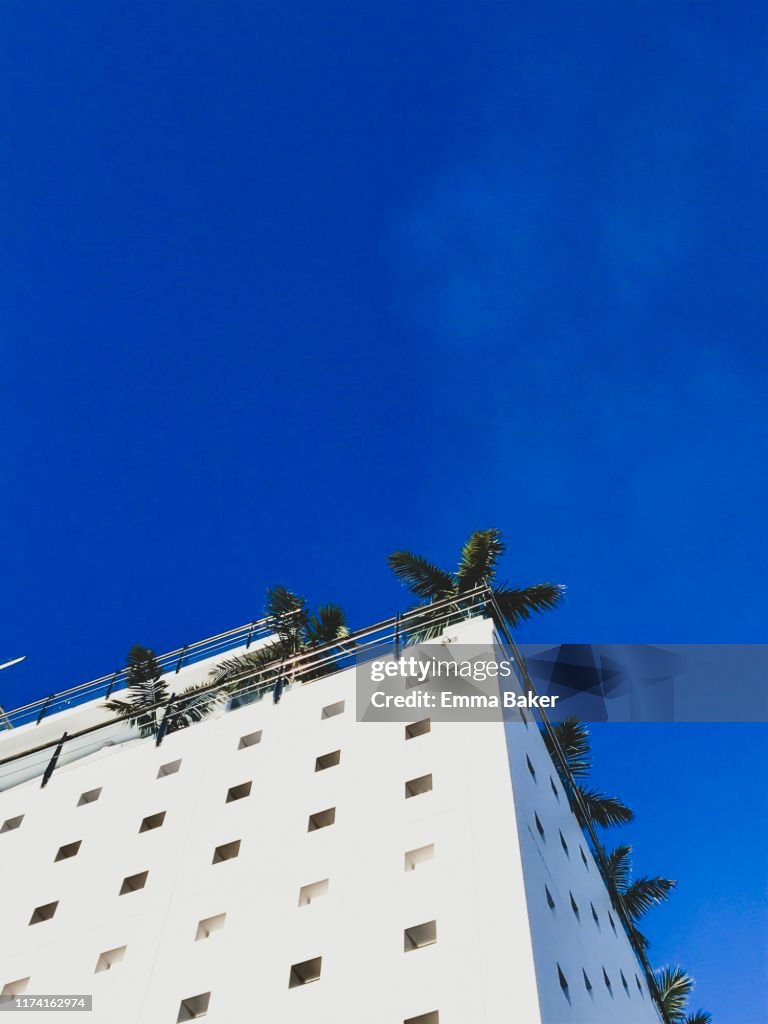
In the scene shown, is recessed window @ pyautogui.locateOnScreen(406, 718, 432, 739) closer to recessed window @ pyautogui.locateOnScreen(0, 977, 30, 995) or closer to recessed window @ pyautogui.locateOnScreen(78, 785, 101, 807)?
recessed window @ pyautogui.locateOnScreen(78, 785, 101, 807)

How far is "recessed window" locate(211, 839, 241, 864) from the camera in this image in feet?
45.0

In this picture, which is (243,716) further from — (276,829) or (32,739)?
(32,739)

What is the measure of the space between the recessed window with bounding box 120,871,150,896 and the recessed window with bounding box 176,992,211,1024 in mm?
2517

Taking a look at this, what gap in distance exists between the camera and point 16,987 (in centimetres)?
1313

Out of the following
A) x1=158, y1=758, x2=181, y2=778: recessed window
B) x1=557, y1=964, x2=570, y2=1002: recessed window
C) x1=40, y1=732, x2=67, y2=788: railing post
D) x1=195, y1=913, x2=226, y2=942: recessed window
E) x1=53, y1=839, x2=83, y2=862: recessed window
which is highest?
x1=40, y1=732, x2=67, y2=788: railing post

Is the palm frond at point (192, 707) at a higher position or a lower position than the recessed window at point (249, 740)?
higher

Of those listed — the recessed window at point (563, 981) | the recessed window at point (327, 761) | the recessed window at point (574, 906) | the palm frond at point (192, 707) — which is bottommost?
the recessed window at point (563, 981)

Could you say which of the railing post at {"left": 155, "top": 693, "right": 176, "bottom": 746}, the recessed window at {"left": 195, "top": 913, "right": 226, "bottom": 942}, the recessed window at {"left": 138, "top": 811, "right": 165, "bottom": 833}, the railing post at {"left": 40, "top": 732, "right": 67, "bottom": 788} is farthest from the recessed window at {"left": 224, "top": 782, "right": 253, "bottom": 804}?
the railing post at {"left": 40, "top": 732, "right": 67, "bottom": 788}

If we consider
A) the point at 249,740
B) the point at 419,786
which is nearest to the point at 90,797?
the point at 249,740

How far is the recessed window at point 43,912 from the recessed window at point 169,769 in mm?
2677

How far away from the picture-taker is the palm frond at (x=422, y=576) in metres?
20.3

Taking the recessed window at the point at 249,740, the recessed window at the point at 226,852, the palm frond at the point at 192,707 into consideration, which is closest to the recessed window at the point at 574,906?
the recessed window at the point at 226,852

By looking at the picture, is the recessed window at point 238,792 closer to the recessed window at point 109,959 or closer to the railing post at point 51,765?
the recessed window at point 109,959

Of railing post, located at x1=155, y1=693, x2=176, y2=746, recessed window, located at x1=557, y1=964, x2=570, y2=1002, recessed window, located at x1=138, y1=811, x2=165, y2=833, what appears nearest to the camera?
recessed window, located at x1=557, y1=964, x2=570, y2=1002
